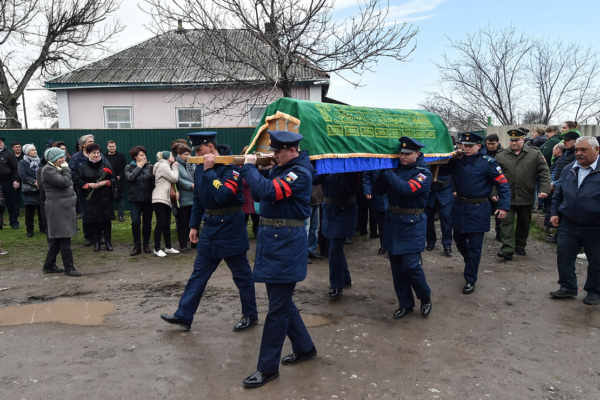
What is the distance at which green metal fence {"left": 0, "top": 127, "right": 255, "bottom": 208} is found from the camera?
11688 millimetres

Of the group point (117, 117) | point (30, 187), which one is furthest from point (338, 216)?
point (117, 117)

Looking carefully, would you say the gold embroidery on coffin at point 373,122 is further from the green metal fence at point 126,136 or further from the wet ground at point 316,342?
the green metal fence at point 126,136

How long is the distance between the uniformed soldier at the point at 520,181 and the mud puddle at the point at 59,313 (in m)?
5.76

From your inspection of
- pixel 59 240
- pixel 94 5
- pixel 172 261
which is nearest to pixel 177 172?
pixel 172 261

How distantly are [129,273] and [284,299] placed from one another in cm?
379

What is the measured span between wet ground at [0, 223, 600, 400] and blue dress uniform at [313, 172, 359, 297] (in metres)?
0.30

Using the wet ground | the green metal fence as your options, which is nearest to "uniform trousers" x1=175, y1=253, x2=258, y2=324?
the wet ground

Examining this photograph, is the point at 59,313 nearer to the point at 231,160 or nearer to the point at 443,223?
the point at 231,160

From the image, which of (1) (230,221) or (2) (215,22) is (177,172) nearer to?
(1) (230,221)

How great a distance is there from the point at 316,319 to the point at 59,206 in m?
3.97

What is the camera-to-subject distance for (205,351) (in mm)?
3889

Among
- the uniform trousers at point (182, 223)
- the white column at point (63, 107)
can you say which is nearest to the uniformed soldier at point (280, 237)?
the uniform trousers at point (182, 223)

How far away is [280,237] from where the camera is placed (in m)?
3.50

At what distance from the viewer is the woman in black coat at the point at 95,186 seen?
739 cm
